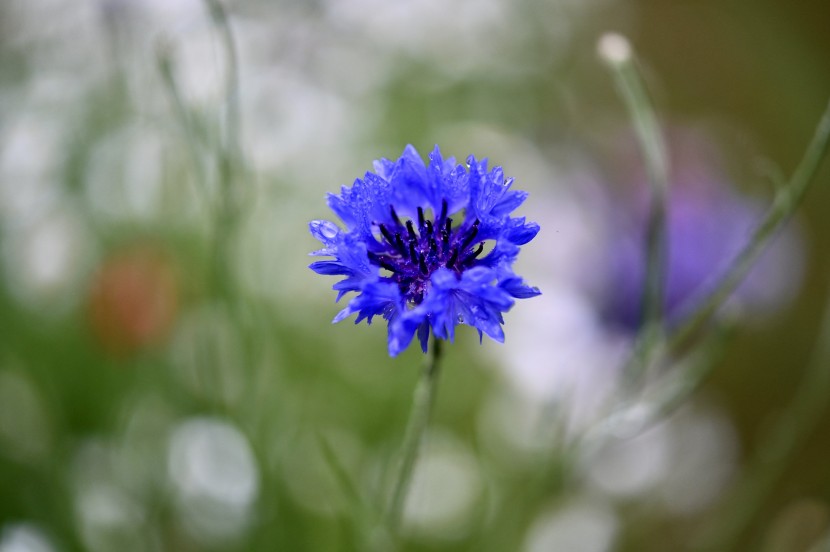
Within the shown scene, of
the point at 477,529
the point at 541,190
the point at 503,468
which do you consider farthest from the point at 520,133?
the point at 477,529

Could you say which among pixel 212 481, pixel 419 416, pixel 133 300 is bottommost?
pixel 419 416

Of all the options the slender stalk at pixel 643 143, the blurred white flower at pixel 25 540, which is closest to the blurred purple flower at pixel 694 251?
the slender stalk at pixel 643 143

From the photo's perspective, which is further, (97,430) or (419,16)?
(419,16)

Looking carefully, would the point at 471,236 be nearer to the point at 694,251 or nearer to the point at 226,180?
the point at 226,180

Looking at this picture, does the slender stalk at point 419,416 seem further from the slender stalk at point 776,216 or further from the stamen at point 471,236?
the slender stalk at point 776,216

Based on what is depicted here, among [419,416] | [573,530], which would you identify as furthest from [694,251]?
[419,416]

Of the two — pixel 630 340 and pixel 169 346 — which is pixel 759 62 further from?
pixel 169 346
